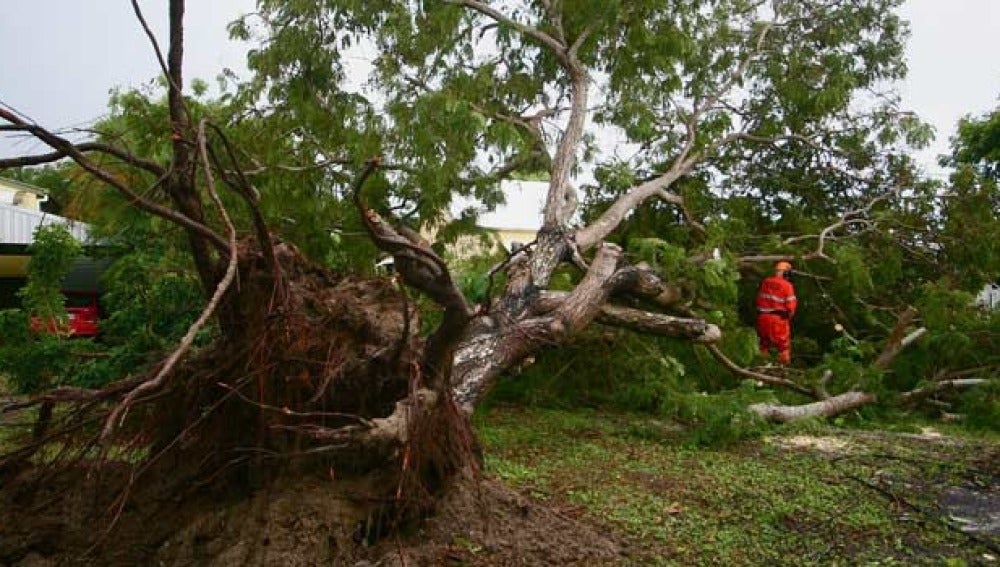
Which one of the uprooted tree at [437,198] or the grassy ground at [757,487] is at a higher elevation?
the uprooted tree at [437,198]

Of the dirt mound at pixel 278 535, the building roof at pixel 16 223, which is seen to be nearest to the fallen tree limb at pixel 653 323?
the dirt mound at pixel 278 535

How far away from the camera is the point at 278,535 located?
316 centimetres

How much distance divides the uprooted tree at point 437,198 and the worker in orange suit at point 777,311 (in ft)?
0.72

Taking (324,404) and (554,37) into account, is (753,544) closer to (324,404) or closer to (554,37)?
(324,404)

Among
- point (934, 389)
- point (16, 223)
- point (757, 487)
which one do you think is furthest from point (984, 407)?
point (16, 223)

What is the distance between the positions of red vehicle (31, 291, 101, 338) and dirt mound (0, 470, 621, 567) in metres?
3.55

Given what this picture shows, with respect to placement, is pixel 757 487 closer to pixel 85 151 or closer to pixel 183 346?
pixel 183 346

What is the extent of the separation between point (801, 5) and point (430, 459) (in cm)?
801

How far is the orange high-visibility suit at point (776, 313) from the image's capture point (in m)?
8.35

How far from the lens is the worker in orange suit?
8.34m

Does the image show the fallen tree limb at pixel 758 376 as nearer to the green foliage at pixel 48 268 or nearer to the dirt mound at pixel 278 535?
the dirt mound at pixel 278 535

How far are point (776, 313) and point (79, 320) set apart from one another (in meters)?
7.08

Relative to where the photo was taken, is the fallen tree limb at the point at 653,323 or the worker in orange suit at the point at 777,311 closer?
the fallen tree limb at the point at 653,323

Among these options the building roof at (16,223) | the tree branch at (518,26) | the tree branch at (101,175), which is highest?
the tree branch at (518,26)
